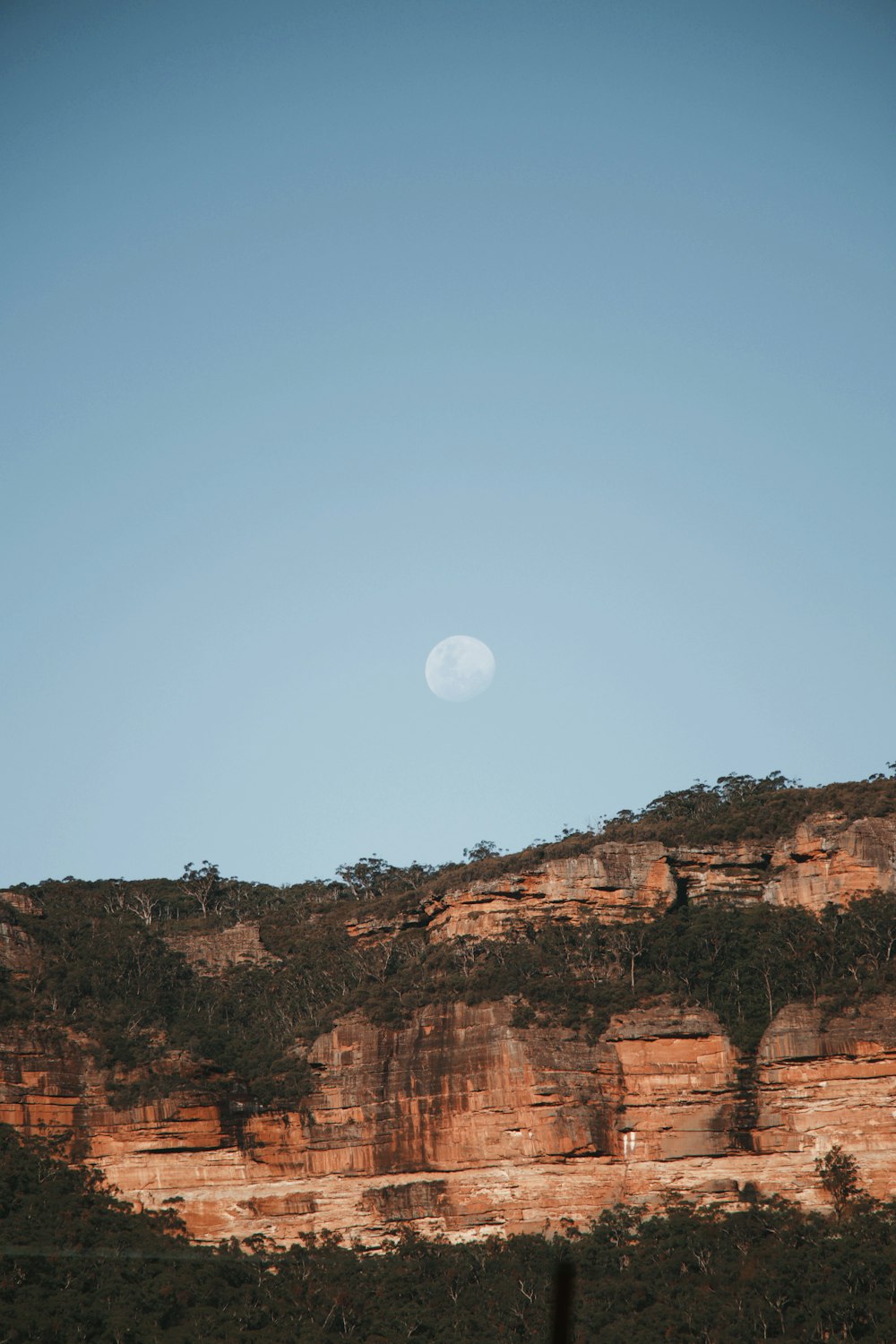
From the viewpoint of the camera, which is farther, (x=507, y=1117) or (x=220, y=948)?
(x=220, y=948)

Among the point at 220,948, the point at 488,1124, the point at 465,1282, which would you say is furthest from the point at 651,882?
the point at 220,948

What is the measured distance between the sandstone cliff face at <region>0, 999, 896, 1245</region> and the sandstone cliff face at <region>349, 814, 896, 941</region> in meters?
9.31

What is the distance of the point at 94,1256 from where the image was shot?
63125 mm

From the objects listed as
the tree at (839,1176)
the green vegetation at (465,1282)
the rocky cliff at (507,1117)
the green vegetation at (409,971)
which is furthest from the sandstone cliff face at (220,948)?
the tree at (839,1176)

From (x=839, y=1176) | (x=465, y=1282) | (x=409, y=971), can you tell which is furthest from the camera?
(x=409, y=971)

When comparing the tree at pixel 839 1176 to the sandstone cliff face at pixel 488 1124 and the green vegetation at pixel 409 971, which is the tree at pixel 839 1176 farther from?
the green vegetation at pixel 409 971

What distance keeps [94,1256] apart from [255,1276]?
24.5ft

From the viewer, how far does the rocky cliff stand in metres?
64.1

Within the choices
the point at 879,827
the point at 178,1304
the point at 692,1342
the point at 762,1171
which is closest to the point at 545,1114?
the point at 762,1171

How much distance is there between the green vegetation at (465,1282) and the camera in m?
54.9

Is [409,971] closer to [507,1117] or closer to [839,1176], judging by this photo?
[507,1117]

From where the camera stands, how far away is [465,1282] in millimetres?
61375

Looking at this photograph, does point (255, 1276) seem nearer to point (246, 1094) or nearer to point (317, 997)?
point (246, 1094)

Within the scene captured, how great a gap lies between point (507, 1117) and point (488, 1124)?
3.36 ft
